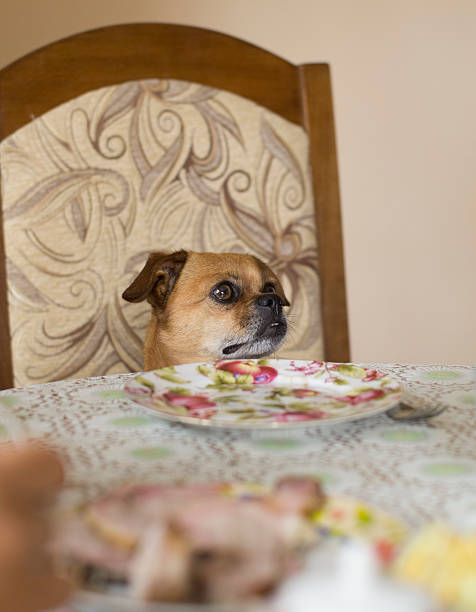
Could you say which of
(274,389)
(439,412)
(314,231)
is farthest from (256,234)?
(439,412)

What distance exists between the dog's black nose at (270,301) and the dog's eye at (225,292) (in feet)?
0.32

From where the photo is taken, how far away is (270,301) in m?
1.50

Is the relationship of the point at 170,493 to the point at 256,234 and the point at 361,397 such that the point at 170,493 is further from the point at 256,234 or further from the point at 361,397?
the point at 256,234

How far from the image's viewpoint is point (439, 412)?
0.68m

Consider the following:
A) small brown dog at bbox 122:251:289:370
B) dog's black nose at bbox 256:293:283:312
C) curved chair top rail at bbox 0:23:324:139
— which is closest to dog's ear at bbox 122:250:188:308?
small brown dog at bbox 122:251:289:370

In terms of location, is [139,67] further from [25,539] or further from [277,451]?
[25,539]

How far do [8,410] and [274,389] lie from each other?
0.91ft

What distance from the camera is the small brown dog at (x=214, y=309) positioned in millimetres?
1513

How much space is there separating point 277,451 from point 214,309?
102 cm

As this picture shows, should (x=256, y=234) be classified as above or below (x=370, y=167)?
below

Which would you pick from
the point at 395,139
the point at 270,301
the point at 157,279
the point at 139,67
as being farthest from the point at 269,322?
the point at 395,139

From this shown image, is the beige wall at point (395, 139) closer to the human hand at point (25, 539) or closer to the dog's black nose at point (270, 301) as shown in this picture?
the dog's black nose at point (270, 301)

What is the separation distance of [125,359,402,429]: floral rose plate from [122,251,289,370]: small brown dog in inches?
26.6

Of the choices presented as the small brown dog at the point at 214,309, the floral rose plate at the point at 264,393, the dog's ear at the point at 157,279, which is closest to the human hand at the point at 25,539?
the floral rose plate at the point at 264,393
